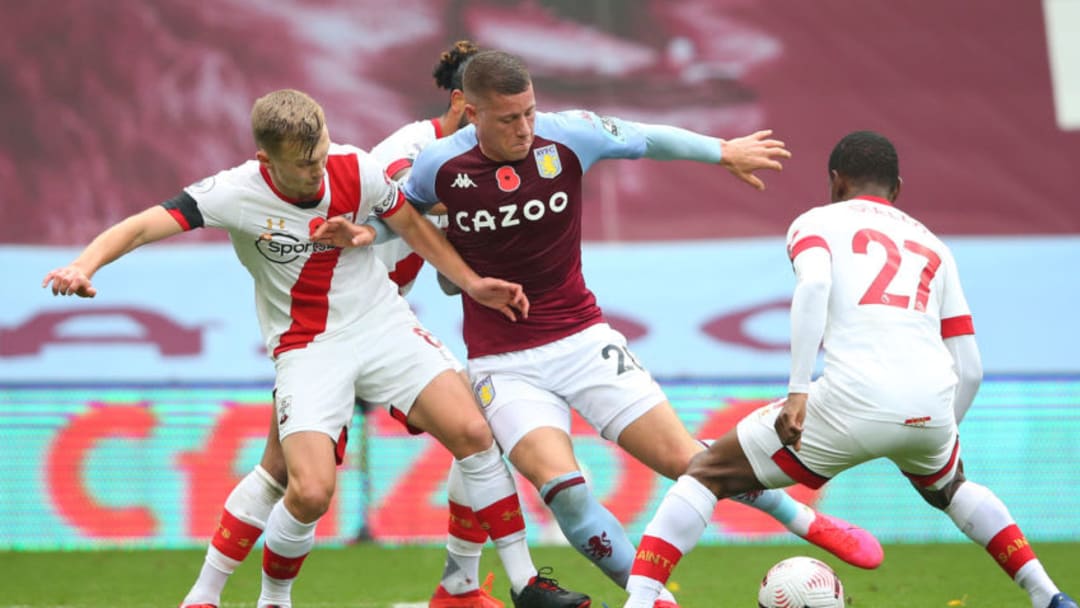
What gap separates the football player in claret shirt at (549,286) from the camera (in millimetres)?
5531

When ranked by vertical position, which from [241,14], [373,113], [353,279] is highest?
[241,14]

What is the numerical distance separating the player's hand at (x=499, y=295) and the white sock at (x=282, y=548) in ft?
3.59

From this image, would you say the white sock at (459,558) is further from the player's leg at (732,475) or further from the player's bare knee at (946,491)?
the player's bare knee at (946,491)

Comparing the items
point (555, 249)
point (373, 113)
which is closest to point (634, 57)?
point (373, 113)

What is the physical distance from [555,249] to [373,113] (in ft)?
20.8

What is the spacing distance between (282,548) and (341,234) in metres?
1.27

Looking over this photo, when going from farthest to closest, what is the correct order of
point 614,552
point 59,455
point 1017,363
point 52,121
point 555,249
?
point 52,121 → point 1017,363 → point 59,455 → point 555,249 → point 614,552

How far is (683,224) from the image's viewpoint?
11766 mm

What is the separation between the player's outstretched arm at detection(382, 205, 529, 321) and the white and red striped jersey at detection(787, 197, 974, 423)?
3.63ft

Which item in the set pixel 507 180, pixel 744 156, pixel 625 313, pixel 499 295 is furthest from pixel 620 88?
pixel 499 295

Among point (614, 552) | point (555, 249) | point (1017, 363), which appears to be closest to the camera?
point (614, 552)

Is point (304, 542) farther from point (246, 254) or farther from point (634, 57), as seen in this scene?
point (634, 57)

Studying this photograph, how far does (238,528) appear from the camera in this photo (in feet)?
19.2

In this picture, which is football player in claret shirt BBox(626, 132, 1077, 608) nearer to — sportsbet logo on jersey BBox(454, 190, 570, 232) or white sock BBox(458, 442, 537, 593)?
white sock BBox(458, 442, 537, 593)
